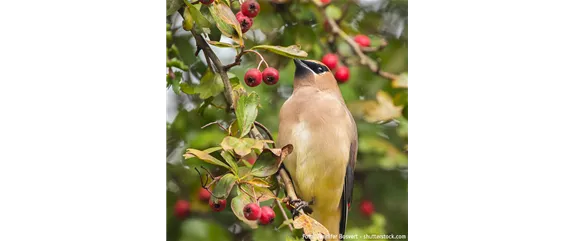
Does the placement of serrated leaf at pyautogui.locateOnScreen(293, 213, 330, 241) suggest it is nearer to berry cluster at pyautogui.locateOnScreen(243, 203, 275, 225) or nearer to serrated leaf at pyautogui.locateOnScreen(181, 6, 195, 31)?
berry cluster at pyautogui.locateOnScreen(243, 203, 275, 225)

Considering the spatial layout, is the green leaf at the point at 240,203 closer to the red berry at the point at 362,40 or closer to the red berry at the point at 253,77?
the red berry at the point at 253,77

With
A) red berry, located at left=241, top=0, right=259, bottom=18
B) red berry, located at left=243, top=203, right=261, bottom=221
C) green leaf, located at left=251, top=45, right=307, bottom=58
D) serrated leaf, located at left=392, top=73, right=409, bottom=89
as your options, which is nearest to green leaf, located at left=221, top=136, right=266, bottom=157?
red berry, located at left=243, top=203, right=261, bottom=221

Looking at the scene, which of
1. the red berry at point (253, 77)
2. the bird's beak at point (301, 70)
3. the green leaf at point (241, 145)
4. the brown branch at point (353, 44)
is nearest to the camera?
the green leaf at point (241, 145)

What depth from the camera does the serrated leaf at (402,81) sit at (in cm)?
215

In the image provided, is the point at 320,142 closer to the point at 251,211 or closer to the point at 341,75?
the point at 341,75

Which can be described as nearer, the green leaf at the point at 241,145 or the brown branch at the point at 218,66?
the green leaf at the point at 241,145

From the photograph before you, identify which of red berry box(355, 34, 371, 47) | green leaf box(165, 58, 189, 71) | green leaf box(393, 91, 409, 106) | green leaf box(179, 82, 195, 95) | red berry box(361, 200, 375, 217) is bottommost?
red berry box(361, 200, 375, 217)

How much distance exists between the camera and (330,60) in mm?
2174

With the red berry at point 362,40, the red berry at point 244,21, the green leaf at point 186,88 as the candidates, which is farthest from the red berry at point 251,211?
the red berry at point 362,40

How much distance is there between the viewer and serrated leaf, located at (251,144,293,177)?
1940mm

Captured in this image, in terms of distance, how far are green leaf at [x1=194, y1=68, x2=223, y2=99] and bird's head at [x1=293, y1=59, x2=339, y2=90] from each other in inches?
8.6

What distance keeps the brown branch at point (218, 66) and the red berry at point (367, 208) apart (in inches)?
18.2

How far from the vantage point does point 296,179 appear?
211 cm
